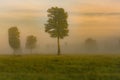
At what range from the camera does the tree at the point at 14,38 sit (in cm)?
11676

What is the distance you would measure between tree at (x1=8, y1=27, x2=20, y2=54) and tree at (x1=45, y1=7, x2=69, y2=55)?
988 inches

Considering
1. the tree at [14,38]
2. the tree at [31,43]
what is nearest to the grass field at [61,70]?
the tree at [14,38]

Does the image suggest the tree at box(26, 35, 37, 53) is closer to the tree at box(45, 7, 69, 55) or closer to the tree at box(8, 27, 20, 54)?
the tree at box(8, 27, 20, 54)

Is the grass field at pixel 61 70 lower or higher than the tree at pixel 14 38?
lower

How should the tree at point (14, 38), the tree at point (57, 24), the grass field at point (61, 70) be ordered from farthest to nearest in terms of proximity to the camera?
1. the tree at point (14, 38)
2. the tree at point (57, 24)
3. the grass field at point (61, 70)

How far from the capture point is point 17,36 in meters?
120

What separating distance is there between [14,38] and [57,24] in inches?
1151

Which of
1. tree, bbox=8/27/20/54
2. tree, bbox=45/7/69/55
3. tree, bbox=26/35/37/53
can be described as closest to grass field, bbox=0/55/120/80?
tree, bbox=45/7/69/55

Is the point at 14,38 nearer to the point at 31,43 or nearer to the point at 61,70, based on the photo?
the point at 31,43

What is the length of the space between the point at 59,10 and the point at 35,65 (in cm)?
5435

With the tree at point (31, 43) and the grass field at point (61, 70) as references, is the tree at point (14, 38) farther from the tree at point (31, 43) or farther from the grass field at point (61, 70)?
the grass field at point (61, 70)

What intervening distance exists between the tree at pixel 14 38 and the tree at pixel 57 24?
25098 millimetres

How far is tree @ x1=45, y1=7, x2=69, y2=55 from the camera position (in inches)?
3600

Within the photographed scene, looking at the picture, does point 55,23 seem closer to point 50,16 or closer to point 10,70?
point 50,16
